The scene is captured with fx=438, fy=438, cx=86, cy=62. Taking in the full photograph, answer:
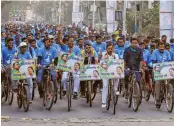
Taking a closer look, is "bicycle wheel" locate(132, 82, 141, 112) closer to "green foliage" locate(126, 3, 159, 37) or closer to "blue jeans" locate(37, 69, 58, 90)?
"blue jeans" locate(37, 69, 58, 90)

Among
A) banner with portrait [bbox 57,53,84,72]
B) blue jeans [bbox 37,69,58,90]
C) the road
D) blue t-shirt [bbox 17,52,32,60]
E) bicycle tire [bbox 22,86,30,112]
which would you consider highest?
blue t-shirt [bbox 17,52,32,60]

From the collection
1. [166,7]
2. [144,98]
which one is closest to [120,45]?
[144,98]

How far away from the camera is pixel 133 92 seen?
10781 millimetres

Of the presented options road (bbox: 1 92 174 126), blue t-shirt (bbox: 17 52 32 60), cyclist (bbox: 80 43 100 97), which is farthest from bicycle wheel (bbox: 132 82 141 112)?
blue t-shirt (bbox: 17 52 32 60)

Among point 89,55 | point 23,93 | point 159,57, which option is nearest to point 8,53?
point 23,93

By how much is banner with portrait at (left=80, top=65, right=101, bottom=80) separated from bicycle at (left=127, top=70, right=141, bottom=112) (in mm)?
867

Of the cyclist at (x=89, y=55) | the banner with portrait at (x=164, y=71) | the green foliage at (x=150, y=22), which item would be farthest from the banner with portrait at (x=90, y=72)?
the green foliage at (x=150, y=22)

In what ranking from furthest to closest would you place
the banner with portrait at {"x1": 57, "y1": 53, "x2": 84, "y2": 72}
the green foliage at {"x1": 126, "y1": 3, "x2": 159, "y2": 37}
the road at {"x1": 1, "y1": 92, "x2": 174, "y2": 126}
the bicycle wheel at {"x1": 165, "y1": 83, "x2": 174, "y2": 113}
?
the green foliage at {"x1": 126, "y1": 3, "x2": 159, "y2": 37}, the banner with portrait at {"x1": 57, "y1": 53, "x2": 84, "y2": 72}, the bicycle wheel at {"x1": 165, "y1": 83, "x2": 174, "y2": 113}, the road at {"x1": 1, "y1": 92, "x2": 174, "y2": 126}

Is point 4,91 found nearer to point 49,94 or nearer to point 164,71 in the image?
point 49,94

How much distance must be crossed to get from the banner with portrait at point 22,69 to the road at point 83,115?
85cm

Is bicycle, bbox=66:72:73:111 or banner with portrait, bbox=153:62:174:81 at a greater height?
banner with portrait, bbox=153:62:174:81

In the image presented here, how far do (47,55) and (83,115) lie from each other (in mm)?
2258

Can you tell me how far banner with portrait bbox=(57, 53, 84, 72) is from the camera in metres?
10.9

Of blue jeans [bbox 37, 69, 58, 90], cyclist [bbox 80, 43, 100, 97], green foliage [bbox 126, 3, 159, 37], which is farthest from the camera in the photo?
green foliage [bbox 126, 3, 159, 37]
